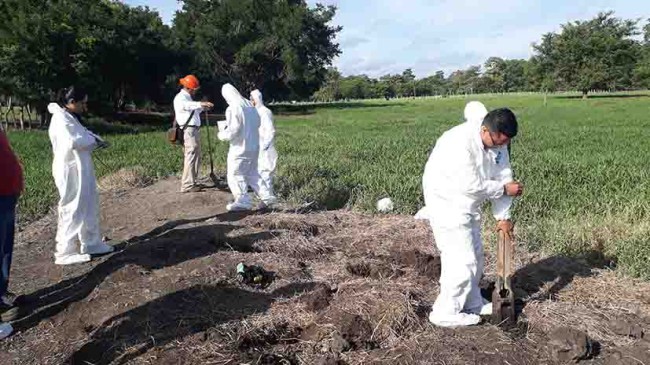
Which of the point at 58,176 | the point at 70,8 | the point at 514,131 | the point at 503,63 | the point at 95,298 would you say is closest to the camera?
the point at 514,131

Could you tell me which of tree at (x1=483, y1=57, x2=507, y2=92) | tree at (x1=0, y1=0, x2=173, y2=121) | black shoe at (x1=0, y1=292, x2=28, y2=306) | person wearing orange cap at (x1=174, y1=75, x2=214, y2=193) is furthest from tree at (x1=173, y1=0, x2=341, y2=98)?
tree at (x1=483, y1=57, x2=507, y2=92)

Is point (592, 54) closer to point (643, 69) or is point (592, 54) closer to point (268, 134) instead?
point (643, 69)

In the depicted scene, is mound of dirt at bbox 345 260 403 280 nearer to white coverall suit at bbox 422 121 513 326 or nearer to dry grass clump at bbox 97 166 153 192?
white coverall suit at bbox 422 121 513 326

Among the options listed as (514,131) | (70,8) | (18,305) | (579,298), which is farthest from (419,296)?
(70,8)

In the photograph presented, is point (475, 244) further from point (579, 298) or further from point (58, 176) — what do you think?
point (58, 176)

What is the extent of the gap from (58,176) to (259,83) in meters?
40.2

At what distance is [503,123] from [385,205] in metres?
4.17

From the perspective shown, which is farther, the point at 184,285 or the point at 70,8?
the point at 70,8

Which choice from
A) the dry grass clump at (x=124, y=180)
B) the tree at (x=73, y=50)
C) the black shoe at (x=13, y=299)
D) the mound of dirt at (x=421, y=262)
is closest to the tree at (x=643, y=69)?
the tree at (x=73, y=50)

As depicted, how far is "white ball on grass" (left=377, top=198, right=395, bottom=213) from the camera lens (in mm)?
7824

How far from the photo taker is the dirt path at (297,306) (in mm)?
3889

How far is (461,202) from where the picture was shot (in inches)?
157

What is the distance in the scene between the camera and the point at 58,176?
6094 mm

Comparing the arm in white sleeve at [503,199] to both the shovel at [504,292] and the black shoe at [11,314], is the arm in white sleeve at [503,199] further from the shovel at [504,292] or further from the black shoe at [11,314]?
the black shoe at [11,314]
